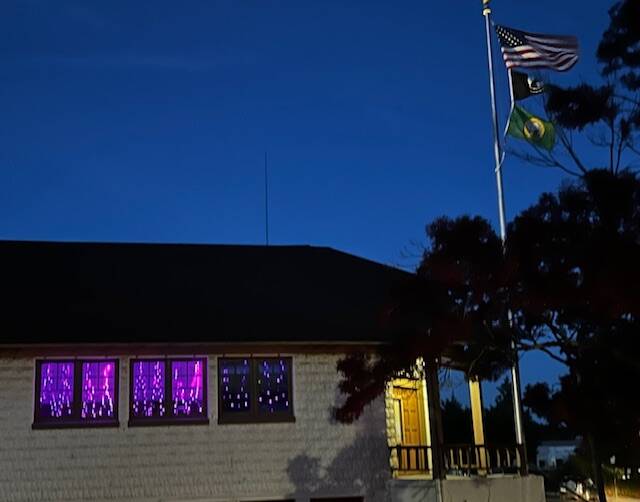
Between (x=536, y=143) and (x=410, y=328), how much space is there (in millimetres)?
4963

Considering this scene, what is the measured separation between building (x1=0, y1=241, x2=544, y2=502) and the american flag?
20.3 feet

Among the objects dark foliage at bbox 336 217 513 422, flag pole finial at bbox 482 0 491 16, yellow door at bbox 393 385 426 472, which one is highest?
flag pole finial at bbox 482 0 491 16

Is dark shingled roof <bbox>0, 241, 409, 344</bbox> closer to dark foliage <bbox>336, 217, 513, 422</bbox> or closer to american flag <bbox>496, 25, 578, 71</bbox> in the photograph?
dark foliage <bbox>336, 217, 513, 422</bbox>

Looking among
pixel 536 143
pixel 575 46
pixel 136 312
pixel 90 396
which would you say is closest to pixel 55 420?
pixel 90 396

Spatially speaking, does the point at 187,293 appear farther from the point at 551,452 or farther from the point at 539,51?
the point at 551,452

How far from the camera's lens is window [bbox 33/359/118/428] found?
57.0ft

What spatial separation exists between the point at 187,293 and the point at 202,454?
3.75 meters

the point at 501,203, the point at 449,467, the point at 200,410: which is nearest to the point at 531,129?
the point at 501,203

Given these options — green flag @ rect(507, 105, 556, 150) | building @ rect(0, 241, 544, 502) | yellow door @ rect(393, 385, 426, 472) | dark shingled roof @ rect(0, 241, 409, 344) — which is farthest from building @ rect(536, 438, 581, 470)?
green flag @ rect(507, 105, 556, 150)

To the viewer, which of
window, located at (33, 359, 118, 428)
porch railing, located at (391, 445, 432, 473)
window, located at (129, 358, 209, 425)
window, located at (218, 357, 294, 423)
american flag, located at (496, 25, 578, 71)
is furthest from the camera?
american flag, located at (496, 25, 578, 71)

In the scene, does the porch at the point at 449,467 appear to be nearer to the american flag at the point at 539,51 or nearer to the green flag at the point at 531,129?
the green flag at the point at 531,129

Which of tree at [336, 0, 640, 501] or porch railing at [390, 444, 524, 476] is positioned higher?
tree at [336, 0, 640, 501]

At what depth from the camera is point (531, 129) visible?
19.0 m

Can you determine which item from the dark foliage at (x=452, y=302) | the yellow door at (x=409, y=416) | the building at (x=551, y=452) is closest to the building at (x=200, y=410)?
the yellow door at (x=409, y=416)
